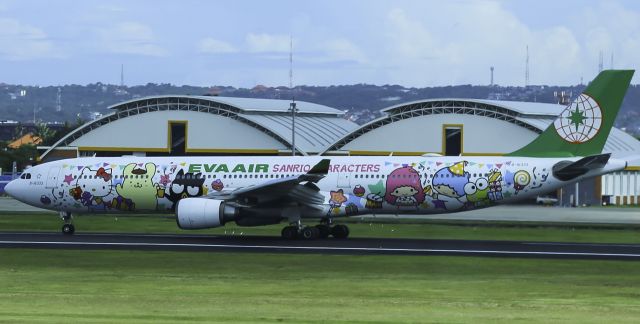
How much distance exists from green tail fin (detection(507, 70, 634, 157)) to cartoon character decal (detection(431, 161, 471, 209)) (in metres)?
3.25

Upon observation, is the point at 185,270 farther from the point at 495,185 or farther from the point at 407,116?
the point at 407,116

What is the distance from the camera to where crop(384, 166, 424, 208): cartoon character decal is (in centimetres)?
4362

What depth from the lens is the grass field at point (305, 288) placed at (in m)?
21.4

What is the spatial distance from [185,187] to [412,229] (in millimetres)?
11090

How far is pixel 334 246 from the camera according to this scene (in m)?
39.6

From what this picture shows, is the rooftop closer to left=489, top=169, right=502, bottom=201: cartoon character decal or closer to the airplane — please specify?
the airplane

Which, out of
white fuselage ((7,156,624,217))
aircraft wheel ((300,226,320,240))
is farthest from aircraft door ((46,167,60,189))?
aircraft wheel ((300,226,320,240))

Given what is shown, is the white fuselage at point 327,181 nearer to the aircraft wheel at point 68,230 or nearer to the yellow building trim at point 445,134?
the aircraft wheel at point 68,230

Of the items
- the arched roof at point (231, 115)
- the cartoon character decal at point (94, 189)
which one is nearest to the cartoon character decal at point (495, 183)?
the cartoon character decal at point (94, 189)

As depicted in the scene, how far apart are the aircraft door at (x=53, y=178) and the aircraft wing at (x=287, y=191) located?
770cm

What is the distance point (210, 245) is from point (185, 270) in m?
8.91

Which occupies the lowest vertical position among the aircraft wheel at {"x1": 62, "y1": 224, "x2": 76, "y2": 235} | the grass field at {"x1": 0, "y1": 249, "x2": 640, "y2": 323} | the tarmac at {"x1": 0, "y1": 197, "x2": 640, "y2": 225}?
the tarmac at {"x1": 0, "y1": 197, "x2": 640, "y2": 225}

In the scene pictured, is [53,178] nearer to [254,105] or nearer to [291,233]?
[291,233]

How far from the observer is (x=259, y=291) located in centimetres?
2589
